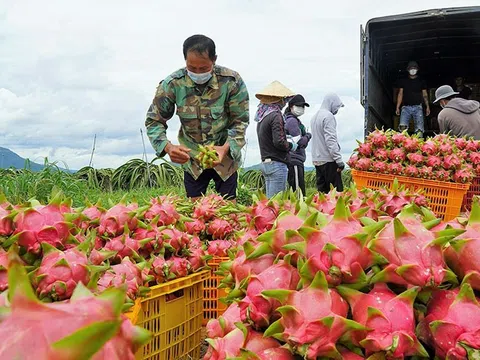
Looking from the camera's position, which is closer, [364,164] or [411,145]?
[411,145]

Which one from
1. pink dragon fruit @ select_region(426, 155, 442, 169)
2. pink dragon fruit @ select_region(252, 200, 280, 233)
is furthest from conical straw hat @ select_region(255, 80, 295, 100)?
pink dragon fruit @ select_region(252, 200, 280, 233)

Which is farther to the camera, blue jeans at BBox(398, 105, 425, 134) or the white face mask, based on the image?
blue jeans at BBox(398, 105, 425, 134)

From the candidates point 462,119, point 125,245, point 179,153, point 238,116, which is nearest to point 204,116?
point 238,116

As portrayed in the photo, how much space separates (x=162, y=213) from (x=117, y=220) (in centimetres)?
38

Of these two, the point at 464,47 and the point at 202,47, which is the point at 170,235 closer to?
the point at 202,47

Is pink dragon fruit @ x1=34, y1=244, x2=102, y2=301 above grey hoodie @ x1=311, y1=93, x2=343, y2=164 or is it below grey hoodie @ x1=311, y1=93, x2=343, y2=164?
below

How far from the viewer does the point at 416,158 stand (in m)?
4.89

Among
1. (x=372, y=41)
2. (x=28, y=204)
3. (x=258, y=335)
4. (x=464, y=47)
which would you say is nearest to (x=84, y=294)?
(x=258, y=335)

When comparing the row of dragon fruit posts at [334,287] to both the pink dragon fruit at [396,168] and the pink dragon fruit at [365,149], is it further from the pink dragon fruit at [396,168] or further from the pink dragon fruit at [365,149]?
the pink dragon fruit at [365,149]

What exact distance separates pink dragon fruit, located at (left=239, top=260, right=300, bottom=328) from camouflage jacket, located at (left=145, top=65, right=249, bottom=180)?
3.26m

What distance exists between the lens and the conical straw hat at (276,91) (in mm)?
6723

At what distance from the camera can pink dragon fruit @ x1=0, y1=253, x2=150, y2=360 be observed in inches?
23.0

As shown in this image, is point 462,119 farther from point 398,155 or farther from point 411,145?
point 398,155

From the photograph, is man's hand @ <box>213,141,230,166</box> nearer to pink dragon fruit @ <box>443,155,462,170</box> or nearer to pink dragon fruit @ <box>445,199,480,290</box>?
pink dragon fruit @ <box>443,155,462,170</box>
